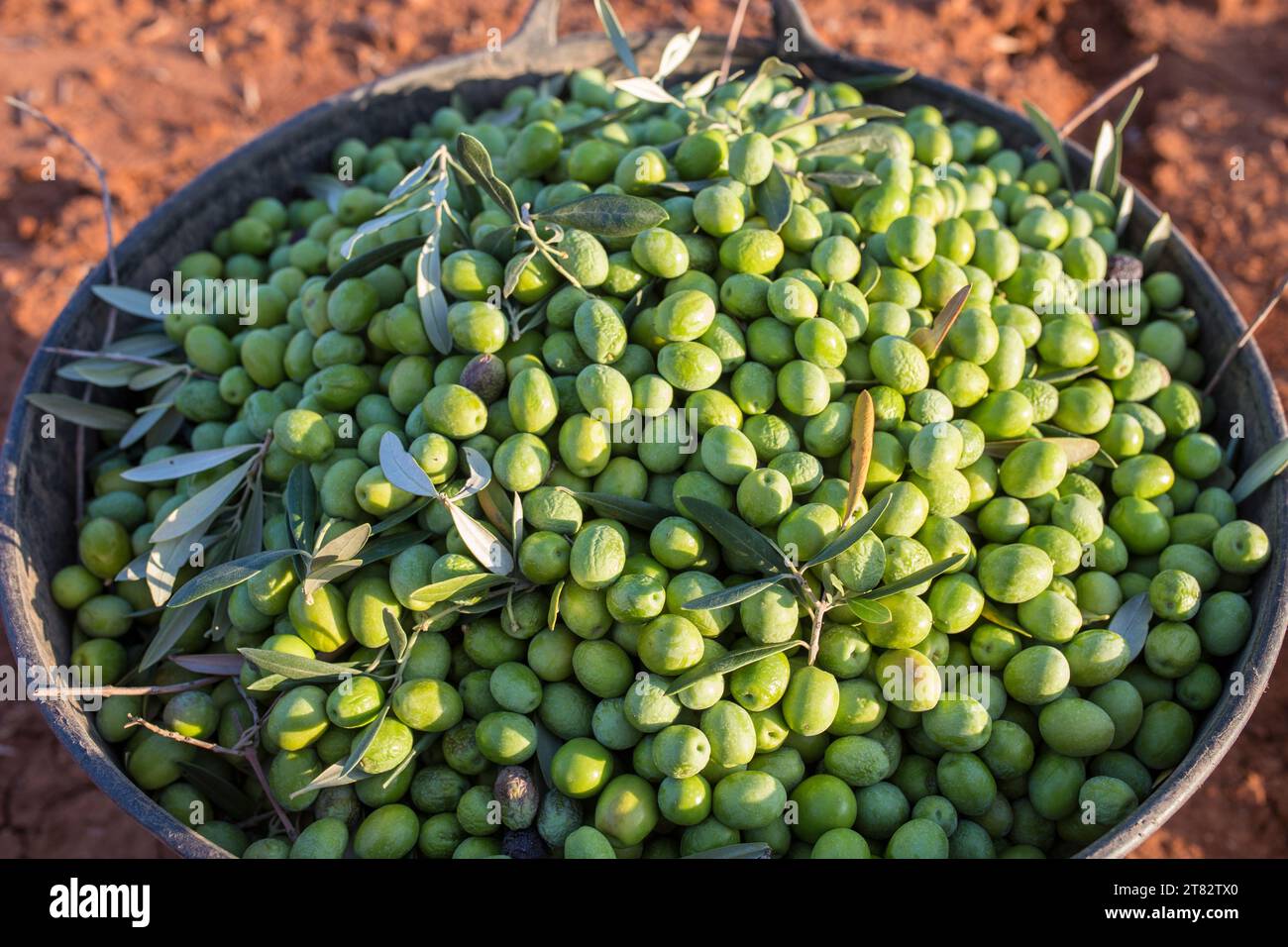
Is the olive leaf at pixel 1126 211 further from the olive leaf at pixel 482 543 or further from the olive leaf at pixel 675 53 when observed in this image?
the olive leaf at pixel 482 543


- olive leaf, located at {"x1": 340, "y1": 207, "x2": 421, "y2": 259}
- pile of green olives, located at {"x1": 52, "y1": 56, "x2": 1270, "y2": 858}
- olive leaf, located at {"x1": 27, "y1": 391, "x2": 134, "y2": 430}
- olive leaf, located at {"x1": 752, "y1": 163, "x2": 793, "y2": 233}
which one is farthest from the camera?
olive leaf, located at {"x1": 27, "y1": 391, "x2": 134, "y2": 430}

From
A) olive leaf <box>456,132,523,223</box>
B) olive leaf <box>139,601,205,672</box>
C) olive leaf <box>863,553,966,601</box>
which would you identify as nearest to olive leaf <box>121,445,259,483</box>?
olive leaf <box>139,601,205,672</box>

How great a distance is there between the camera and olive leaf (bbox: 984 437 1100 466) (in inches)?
76.2

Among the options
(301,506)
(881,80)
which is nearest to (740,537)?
(301,506)

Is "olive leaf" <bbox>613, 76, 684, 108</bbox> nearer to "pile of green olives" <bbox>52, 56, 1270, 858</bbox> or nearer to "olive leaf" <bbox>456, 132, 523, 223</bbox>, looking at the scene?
"pile of green olives" <bbox>52, 56, 1270, 858</bbox>

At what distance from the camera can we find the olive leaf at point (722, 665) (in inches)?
63.4

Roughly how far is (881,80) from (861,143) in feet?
2.14

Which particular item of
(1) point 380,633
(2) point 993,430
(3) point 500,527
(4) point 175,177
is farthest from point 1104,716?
(4) point 175,177

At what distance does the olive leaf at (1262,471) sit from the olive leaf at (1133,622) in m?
0.37

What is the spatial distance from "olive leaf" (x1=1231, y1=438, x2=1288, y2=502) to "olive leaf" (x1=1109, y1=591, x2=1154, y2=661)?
372 mm

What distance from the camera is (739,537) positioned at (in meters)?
1.69

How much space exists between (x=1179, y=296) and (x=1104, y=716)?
48.6 inches

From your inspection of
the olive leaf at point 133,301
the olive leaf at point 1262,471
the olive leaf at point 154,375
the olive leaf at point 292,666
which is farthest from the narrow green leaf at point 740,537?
the olive leaf at point 133,301
